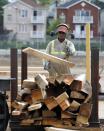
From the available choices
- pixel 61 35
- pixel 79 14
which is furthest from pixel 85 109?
pixel 79 14

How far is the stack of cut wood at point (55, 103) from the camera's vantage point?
9.30 meters

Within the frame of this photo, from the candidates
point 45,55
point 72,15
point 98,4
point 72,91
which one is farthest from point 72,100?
point 98,4

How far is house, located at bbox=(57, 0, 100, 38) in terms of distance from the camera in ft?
289

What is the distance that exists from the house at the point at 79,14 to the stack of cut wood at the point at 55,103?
254ft

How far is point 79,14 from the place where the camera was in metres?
90.3

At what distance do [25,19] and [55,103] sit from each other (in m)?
84.2

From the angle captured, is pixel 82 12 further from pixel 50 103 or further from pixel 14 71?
pixel 50 103

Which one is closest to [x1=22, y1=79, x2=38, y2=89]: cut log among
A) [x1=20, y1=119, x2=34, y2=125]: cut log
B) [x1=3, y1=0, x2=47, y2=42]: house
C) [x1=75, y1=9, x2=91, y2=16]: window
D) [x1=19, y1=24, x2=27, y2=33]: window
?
[x1=20, y1=119, x2=34, y2=125]: cut log

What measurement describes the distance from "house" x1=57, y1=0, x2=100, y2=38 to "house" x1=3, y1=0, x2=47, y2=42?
3471 millimetres

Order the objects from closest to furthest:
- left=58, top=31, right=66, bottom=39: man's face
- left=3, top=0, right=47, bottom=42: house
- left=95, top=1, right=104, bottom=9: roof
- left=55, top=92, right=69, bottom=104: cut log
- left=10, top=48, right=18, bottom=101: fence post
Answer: left=55, top=92, right=69, bottom=104: cut log
left=10, top=48, right=18, bottom=101: fence post
left=58, top=31, right=66, bottom=39: man's face
left=3, top=0, right=47, bottom=42: house
left=95, top=1, right=104, bottom=9: roof

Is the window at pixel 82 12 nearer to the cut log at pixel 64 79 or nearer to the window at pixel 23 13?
the window at pixel 23 13

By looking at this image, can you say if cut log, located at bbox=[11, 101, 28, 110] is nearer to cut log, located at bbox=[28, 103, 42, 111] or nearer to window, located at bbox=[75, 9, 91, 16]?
cut log, located at bbox=[28, 103, 42, 111]

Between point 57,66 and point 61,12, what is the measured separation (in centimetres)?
8028

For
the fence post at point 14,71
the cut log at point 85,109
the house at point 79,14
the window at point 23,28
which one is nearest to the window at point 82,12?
the house at point 79,14
